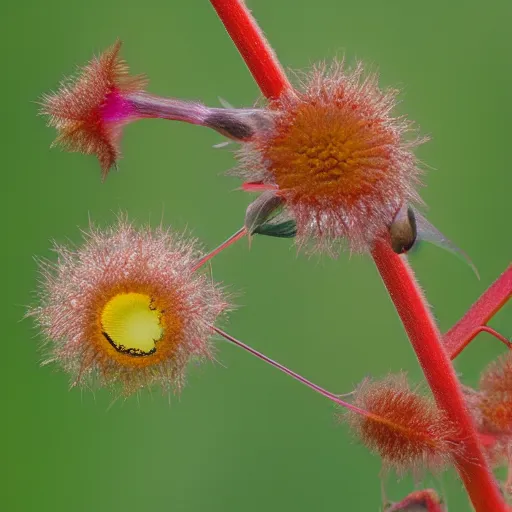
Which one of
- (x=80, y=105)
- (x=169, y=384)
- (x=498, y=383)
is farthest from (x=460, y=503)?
(x=80, y=105)

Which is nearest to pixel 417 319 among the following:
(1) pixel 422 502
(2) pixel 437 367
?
(2) pixel 437 367

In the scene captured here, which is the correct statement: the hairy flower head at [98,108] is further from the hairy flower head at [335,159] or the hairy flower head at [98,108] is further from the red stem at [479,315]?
the red stem at [479,315]

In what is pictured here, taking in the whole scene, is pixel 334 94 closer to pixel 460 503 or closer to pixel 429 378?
pixel 429 378

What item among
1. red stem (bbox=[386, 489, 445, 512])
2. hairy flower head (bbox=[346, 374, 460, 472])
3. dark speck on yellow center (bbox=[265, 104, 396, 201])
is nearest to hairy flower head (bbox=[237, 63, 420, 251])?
dark speck on yellow center (bbox=[265, 104, 396, 201])

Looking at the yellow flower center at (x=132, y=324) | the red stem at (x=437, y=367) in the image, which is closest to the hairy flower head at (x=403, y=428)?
the red stem at (x=437, y=367)

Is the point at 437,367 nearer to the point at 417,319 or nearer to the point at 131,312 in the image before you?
the point at 417,319
